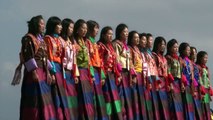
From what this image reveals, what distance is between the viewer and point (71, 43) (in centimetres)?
1027

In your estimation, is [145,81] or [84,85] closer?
[84,85]

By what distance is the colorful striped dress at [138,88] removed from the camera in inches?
456

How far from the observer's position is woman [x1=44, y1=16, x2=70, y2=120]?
32.3 feet

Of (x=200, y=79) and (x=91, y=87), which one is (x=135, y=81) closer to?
(x=91, y=87)

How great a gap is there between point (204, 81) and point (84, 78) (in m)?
4.41

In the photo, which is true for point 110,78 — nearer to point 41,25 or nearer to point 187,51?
point 41,25

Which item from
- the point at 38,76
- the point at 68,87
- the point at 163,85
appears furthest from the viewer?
the point at 163,85

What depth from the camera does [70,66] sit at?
399 inches

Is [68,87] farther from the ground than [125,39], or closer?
closer

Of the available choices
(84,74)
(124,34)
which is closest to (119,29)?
(124,34)

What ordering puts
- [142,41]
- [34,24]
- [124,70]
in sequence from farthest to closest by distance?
1. [142,41]
2. [124,70]
3. [34,24]

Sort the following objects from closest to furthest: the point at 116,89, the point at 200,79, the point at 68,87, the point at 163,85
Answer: the point at 68,87 < the point at 116,89 < the point at 163,85 < the point at 200,79

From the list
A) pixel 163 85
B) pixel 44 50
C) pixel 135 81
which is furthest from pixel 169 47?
pixel 44 50

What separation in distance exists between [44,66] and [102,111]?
1.55m
